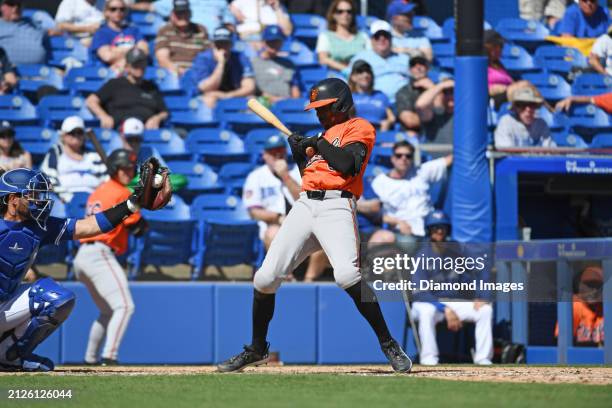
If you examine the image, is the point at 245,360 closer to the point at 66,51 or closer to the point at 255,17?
the point at 66,51

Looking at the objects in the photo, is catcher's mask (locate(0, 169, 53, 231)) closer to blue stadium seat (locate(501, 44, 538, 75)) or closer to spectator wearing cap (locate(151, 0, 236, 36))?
spectator wearing cap (locate(151, 0, 236, 36))

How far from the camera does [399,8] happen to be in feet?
44.2

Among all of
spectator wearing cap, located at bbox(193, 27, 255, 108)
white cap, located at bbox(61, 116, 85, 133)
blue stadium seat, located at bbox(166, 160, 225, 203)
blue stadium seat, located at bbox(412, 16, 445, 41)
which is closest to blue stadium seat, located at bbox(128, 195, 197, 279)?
blue stadium seat, located at bbox(166, 160, 225, 203)

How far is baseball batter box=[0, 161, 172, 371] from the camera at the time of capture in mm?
7047

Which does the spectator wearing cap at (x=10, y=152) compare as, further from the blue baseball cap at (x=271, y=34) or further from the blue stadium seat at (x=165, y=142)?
the blue baseball cap at (x=271, y=34)

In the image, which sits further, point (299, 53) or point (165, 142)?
point (299, 53)

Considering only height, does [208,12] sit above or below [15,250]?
above

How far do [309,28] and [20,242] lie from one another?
7.20m

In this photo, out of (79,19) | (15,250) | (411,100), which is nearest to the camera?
(15,250)

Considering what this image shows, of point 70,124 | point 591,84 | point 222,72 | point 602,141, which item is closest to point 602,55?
point 591,84

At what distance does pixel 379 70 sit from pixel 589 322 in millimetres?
4283

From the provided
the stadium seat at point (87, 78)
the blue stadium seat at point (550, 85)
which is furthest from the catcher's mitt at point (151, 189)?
the blue stadium seat at point (550, 85)

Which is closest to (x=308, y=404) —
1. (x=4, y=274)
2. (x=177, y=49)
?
(x=4, y=274)

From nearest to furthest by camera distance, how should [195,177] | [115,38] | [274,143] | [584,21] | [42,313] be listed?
[42,313]
[274,143]
[195,177]
[115,38]
[584,21]
